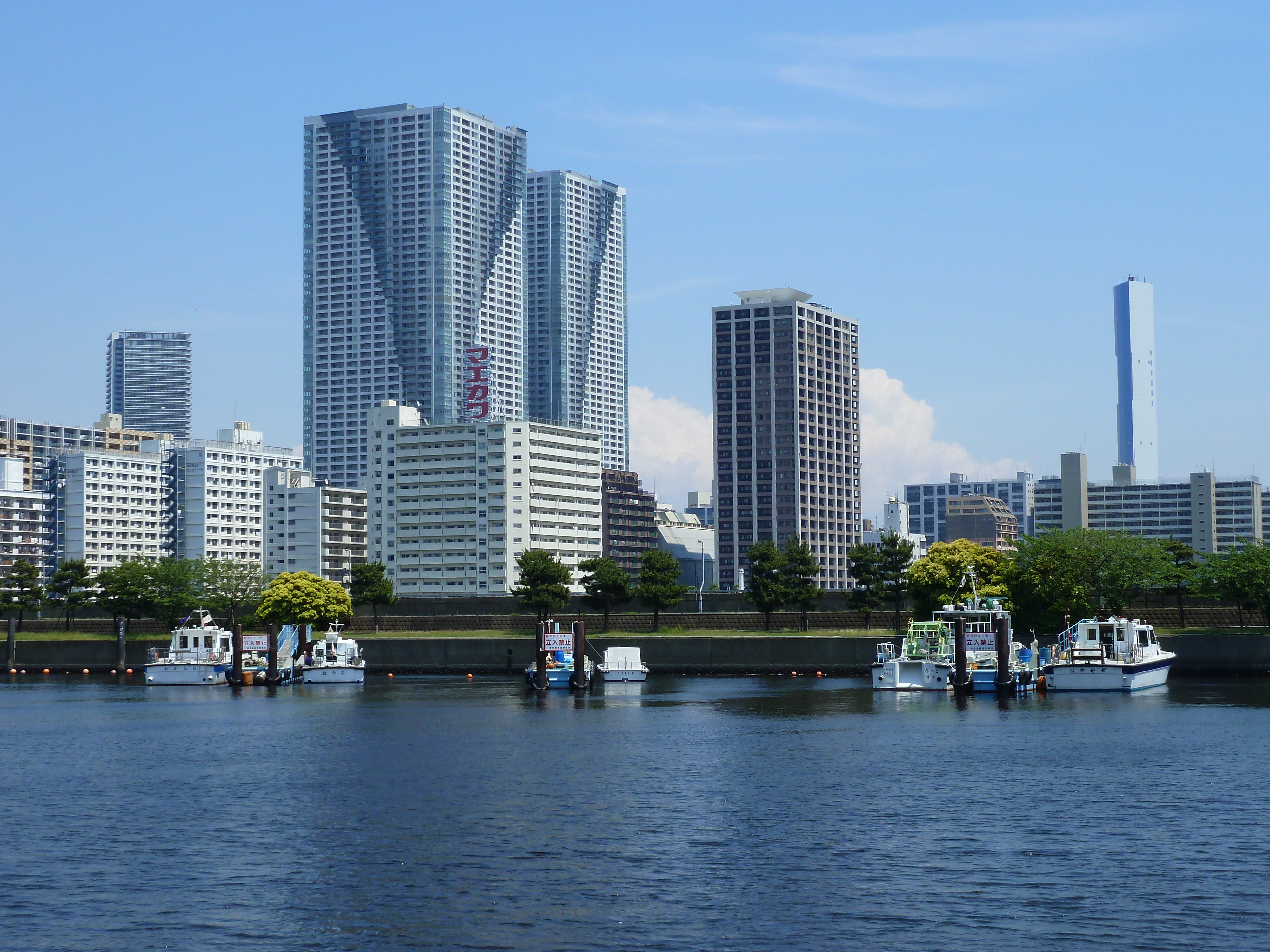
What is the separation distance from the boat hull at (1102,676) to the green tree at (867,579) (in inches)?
1291

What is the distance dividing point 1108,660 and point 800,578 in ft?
140

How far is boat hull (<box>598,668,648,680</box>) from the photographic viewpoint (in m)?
134

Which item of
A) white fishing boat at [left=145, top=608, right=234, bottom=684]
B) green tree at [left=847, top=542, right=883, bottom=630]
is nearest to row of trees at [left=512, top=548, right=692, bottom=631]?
green tree at [left=847, top=542, right=883, bottom=630]

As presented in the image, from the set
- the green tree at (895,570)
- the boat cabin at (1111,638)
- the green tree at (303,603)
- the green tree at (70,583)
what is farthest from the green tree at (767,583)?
the green tree at (70,583)

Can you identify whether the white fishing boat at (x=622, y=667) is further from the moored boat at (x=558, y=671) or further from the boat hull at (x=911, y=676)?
the boat hull at (x=911, y=676)

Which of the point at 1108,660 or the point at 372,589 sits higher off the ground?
the point at 372,589

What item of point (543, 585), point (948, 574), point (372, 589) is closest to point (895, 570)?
point (948, 574)

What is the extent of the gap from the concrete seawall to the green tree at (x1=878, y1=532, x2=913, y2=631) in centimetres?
601

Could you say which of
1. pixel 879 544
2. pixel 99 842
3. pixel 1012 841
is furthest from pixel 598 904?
pixel 879 544

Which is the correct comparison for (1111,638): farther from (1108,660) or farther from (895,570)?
(895,570)

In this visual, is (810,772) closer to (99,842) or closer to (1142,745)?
(1142,745)

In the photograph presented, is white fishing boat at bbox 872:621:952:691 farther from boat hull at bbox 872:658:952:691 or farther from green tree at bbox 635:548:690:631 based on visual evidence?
green tree at bbox 635:548:690:631

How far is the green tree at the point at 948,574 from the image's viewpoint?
135 meters

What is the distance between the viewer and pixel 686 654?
144m
